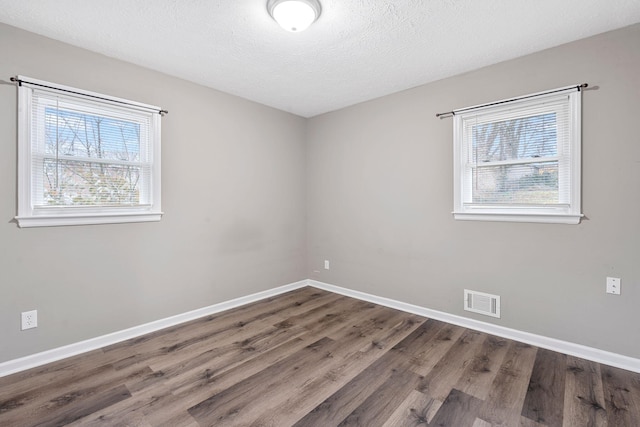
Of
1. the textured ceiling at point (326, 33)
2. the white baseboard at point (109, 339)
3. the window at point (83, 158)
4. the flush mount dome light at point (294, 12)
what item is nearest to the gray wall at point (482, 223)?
the textured ceiling at point (326, 33)

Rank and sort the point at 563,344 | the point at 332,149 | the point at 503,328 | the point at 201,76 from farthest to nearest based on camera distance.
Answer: the point at 332,149
the point at 201,76
the point at 503,328
the point at 563,344

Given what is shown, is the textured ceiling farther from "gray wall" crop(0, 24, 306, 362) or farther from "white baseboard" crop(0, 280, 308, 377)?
"white baseboard" crop(0, 280, 308, 377)

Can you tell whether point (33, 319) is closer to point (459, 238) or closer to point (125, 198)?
point (125, 198)

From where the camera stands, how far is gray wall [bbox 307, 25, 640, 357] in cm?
220

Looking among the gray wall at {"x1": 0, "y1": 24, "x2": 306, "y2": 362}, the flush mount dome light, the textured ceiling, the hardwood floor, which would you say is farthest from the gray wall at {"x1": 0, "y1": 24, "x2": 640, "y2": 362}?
the flush mount dome light

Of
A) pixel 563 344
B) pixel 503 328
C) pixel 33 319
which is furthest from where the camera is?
pixel 503 328

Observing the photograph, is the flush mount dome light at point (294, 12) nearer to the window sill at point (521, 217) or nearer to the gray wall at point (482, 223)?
the gray wall at point (482, 223)

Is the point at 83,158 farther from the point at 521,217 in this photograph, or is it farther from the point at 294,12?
the point at 521,217

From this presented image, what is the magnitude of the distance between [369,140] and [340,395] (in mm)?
2758

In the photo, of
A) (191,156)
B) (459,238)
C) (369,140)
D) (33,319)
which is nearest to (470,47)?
(369,140)

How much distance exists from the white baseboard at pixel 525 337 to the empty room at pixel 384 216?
2cm

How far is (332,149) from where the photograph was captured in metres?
4.08

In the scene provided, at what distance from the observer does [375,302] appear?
3621 mm

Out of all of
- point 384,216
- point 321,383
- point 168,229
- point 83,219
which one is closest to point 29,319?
point 83,219
